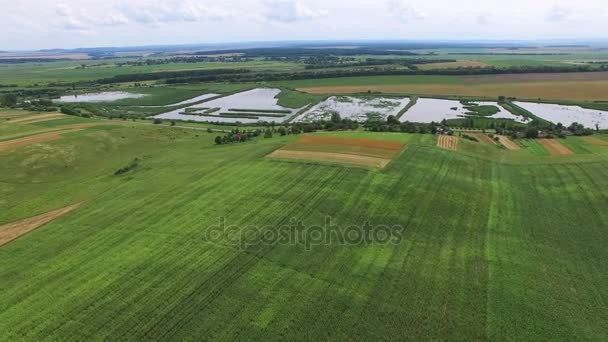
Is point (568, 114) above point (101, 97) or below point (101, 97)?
below

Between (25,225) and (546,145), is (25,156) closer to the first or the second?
(25,225)

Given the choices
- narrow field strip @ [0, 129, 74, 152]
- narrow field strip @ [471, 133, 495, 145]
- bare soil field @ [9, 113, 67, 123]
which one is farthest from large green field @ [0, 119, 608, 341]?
bare soil field @ [9, 113, 67, 123]

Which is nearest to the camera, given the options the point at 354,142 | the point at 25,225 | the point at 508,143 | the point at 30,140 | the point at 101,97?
the point at 25,225

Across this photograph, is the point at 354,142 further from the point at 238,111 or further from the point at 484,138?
the point at 238,111

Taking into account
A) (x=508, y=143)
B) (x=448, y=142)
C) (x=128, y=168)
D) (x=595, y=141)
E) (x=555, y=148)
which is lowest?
(x=128, y=168)

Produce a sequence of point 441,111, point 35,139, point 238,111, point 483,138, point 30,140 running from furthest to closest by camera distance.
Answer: point 238,111
point 441,111
point 483,138
point 35,139
point 30,140

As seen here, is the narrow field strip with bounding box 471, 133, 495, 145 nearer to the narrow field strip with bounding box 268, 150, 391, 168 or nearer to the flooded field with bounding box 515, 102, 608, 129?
the narrow field strip with bounding box 268, 150, 391, 168

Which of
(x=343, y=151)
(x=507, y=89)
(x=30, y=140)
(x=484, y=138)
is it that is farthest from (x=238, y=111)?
(x=507, y=89)

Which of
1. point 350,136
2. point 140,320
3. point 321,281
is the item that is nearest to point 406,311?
point 321,281
